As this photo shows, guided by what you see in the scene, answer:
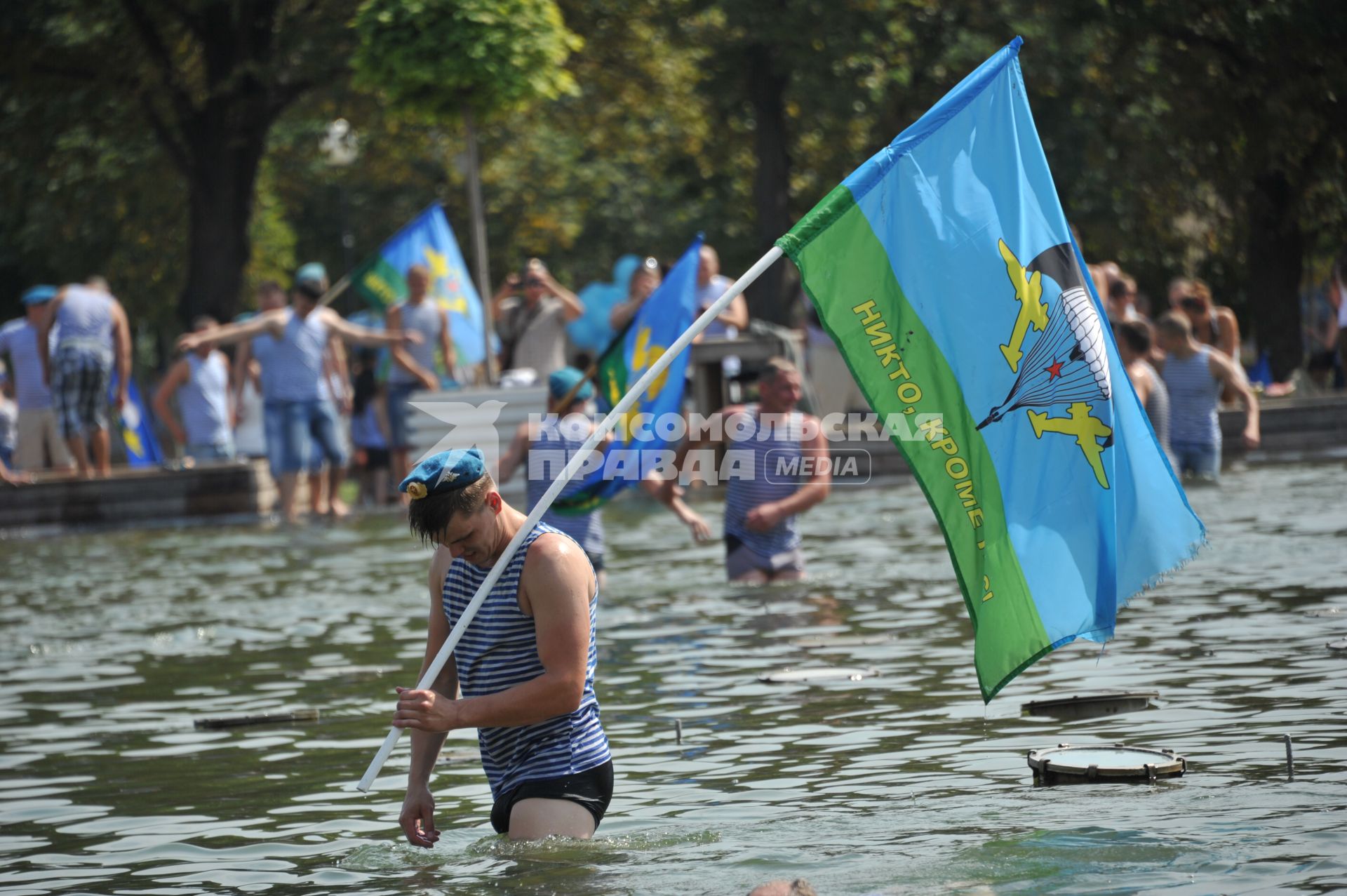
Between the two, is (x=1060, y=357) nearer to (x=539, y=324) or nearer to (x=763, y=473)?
(x=763, y=473)

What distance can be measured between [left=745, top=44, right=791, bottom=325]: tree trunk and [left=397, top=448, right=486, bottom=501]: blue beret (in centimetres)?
2452

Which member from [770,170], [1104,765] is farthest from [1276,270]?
[1104,765]

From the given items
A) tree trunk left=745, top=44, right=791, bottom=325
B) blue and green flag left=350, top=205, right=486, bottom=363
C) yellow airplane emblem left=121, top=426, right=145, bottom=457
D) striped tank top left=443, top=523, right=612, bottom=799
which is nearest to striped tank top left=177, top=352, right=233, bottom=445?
blue and green flag left=350, top=205, right=486, bottom=363

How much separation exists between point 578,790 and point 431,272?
1668 cm

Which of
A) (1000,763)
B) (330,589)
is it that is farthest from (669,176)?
(1000,763)

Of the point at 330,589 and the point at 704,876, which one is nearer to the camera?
the point at 704,876

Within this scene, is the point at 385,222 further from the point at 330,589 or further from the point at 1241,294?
the point at 330,589

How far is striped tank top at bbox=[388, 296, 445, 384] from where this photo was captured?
71.9ft

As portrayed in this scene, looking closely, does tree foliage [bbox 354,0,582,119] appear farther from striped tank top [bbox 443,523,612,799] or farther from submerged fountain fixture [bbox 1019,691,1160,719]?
striped tank top [bbox 443,523,612,799]

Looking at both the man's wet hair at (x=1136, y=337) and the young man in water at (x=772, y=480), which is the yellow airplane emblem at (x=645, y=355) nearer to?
the young man in water at (x=772, y=480)

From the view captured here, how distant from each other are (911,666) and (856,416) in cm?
1267

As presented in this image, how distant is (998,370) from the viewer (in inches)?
268

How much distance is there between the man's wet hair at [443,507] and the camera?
608 cm

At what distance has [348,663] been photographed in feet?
36.0
